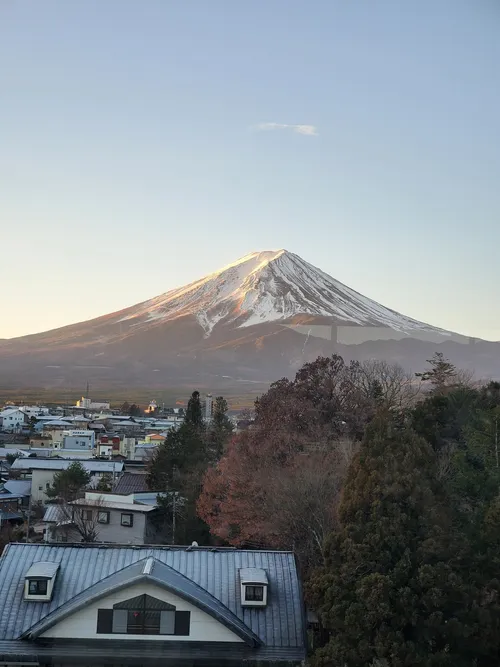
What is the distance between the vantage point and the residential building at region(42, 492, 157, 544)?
51.8ft

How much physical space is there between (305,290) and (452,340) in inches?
720

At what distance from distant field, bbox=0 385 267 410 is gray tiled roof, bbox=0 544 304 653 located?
65096 mm

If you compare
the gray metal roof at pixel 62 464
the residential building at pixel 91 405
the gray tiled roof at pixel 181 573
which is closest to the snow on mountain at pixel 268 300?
the residential building at pixel 91 405

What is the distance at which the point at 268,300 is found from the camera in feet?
293

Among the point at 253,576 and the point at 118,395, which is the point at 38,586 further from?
the point at 118,395

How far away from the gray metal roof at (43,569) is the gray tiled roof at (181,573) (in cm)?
11

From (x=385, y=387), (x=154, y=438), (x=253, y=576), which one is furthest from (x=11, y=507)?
(x=154, y=438)

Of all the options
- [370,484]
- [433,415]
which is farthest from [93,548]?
[433,415]

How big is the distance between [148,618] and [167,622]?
181 mm

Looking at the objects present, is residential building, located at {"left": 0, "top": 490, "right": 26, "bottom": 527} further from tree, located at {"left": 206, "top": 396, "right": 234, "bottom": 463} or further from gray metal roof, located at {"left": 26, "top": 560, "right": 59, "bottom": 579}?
gray metal roof, located at {"left": 26, "top": 560, "right": 59, "bottom": 579}

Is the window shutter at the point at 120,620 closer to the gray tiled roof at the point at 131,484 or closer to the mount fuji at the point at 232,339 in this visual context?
the gray tiled roof at the point at 131,484

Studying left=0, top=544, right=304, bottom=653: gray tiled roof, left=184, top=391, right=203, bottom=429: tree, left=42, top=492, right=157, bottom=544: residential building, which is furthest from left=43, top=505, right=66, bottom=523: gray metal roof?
left=0, top=544, right=304, bottom=653: gray tiled roof

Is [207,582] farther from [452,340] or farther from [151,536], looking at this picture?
[452,340]

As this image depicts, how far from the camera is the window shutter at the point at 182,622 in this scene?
24.0 ft
